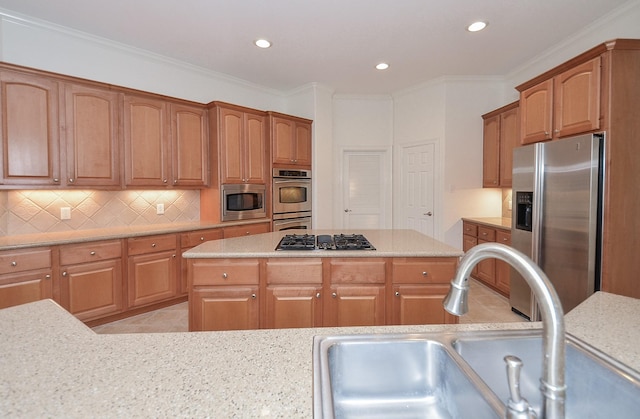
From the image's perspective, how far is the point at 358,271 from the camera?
1983 mm

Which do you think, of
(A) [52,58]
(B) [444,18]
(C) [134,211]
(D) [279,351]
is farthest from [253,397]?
(A) [52,58]

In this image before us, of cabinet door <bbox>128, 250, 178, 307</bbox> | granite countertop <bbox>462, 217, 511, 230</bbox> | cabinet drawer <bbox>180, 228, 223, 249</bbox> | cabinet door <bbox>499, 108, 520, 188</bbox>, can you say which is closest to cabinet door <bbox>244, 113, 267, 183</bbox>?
cabinet drawer <bbox>180, 228, 223, 249</bbox>

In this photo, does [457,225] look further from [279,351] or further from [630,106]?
[279,351]

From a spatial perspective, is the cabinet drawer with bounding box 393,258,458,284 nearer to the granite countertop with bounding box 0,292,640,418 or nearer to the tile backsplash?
the granite countertop with bounding box 0,292,640,418

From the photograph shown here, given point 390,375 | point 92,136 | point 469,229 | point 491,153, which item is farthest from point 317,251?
point 491,153

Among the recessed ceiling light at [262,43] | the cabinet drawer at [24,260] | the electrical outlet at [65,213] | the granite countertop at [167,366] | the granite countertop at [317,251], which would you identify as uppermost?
the recessed ceiling light at [262,43]

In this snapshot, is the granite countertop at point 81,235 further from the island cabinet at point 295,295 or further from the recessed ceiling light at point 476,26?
the recessed ceiling light at point 476,26

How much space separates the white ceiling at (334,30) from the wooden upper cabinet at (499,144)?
0.64 meters

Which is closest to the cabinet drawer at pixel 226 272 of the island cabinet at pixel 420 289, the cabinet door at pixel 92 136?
the island cabinet at pixel 420 289

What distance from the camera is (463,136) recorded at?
4.24 metres

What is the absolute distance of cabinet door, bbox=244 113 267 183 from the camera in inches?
156

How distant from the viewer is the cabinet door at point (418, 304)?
77.9 inches

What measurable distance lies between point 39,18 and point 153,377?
12.1ft

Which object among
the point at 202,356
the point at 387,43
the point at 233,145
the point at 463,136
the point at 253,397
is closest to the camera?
the point at 253,397
